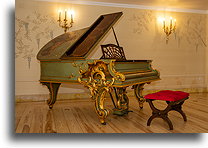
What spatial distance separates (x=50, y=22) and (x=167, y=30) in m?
3.38

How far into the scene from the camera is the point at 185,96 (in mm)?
2875

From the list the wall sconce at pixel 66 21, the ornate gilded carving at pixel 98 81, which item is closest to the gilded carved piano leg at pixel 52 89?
the ornate gilded carving at pixel 98 81

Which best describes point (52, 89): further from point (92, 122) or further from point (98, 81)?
point (98, 81)

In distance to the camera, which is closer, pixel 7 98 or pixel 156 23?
pixel 7 98

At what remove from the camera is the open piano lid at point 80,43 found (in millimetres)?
3002

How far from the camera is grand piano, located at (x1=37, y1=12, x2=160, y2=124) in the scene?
107 inches

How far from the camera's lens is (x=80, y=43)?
3398 millimetres

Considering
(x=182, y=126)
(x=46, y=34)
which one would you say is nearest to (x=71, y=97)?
(x=46, y=34)

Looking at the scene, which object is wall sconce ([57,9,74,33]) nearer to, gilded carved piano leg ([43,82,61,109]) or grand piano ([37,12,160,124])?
grand piano ([37,12,160,124])

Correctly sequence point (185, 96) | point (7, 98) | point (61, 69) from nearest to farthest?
point (7, 98), point (185, 96), point (61, 69)

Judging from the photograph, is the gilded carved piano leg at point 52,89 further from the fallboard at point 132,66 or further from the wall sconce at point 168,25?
the wall sconce at point 168,25

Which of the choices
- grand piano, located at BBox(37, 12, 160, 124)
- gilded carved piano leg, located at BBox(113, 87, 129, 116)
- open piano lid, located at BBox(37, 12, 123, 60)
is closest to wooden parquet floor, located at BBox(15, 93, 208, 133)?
gilded carved piano leg, located at BBox(113, 87, 129, 116)

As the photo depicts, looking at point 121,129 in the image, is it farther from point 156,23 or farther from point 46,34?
point 156,23

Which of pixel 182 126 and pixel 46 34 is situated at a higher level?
pixel 46 34
